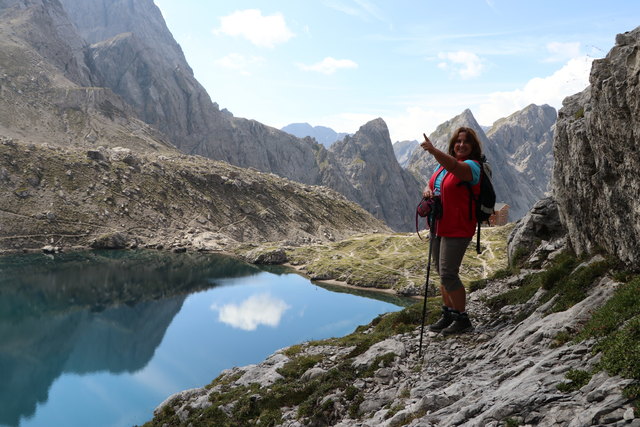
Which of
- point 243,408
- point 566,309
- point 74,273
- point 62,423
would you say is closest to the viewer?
point 566,309

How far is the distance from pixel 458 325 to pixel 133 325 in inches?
3221

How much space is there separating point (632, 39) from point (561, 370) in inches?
444

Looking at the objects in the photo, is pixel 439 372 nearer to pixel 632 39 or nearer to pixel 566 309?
pixel 566 309

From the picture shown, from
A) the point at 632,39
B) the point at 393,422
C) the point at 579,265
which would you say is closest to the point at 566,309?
the point at 579,265

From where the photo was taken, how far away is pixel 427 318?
22.0 meters

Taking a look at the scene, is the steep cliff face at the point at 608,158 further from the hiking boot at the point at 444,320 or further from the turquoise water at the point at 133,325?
the turquoise water at the point at 133,325

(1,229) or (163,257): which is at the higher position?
(1,229)

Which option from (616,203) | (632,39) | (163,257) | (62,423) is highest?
(632,39)

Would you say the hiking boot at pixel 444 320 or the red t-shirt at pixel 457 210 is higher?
the red t-shirt at pixel 457 210

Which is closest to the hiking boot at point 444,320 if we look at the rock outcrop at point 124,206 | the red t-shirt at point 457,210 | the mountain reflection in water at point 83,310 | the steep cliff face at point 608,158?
the red t-shirt at point 457,210

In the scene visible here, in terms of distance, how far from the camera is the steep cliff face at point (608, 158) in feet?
37.8

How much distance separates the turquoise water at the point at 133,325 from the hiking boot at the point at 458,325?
4161 centimetres

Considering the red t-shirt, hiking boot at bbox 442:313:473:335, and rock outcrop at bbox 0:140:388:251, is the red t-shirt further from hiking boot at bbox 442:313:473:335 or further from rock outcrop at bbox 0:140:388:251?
rock outcrop at bbox 0:140:388:251

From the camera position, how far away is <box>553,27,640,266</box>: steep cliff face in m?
11.5
